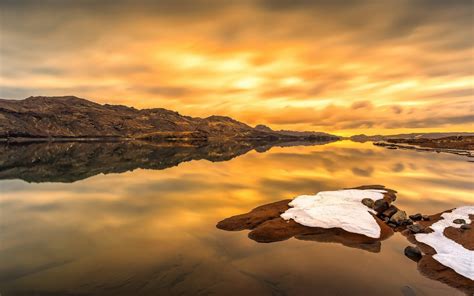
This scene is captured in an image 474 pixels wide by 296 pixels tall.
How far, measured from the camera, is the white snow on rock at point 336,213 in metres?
22.9

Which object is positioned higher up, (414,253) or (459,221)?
(459,221)

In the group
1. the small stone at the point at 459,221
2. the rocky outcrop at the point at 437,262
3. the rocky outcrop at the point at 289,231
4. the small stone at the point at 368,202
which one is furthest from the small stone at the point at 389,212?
the small stone at the point at 459,221

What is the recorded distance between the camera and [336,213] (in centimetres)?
2500

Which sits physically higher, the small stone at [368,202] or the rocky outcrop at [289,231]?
the small stone at [368,202]

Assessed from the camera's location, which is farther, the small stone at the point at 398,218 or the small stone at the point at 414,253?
the small stone at the point at 398,218

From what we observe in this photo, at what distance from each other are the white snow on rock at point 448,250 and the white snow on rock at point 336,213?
3680 millimetres

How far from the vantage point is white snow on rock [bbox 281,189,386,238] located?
22.9m

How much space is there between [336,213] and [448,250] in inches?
316

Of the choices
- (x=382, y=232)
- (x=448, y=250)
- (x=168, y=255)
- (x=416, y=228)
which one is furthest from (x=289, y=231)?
(x=448, y=250)

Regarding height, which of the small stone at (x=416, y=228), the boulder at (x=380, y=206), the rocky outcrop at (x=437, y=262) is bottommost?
the rocky outcrop at (x=437, y=262)

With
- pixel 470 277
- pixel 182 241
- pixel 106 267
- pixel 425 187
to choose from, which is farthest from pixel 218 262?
pixel 425 187

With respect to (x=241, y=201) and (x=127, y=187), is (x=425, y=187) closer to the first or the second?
(x=241, y=201)

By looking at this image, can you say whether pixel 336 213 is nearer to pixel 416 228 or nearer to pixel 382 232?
pixel 382 232

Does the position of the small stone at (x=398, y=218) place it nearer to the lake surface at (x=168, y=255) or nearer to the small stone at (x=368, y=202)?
the small stone at (x=368, y=202)
